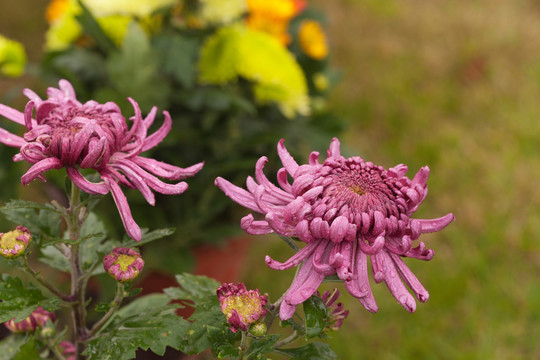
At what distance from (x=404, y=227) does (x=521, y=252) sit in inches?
72.8

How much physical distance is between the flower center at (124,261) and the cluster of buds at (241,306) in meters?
0.12

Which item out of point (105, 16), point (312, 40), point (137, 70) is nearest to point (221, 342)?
point (137, 70)

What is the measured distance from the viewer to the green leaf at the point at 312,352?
0.70m

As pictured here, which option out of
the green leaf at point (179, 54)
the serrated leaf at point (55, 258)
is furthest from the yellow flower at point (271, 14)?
the serrated leaf at point (55, 258)

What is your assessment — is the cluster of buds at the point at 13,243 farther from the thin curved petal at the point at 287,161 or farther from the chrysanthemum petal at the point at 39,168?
the thin curved petal at the point at 287,161

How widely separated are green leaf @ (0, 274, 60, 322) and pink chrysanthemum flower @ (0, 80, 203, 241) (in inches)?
5.7

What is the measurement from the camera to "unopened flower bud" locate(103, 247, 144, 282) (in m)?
0.67

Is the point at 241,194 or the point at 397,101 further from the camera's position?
the point at 397,101

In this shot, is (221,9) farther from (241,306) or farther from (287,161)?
(241,306)

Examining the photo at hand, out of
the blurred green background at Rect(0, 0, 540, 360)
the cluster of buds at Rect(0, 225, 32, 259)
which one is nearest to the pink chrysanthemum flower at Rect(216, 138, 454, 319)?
the cluster of buds at Rect(0, 225, 32, 259)

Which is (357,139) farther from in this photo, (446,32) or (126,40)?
(126,40)

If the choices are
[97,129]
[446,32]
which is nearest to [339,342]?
[97,129]

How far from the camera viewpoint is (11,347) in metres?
0.84

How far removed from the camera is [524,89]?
3.10 metres
